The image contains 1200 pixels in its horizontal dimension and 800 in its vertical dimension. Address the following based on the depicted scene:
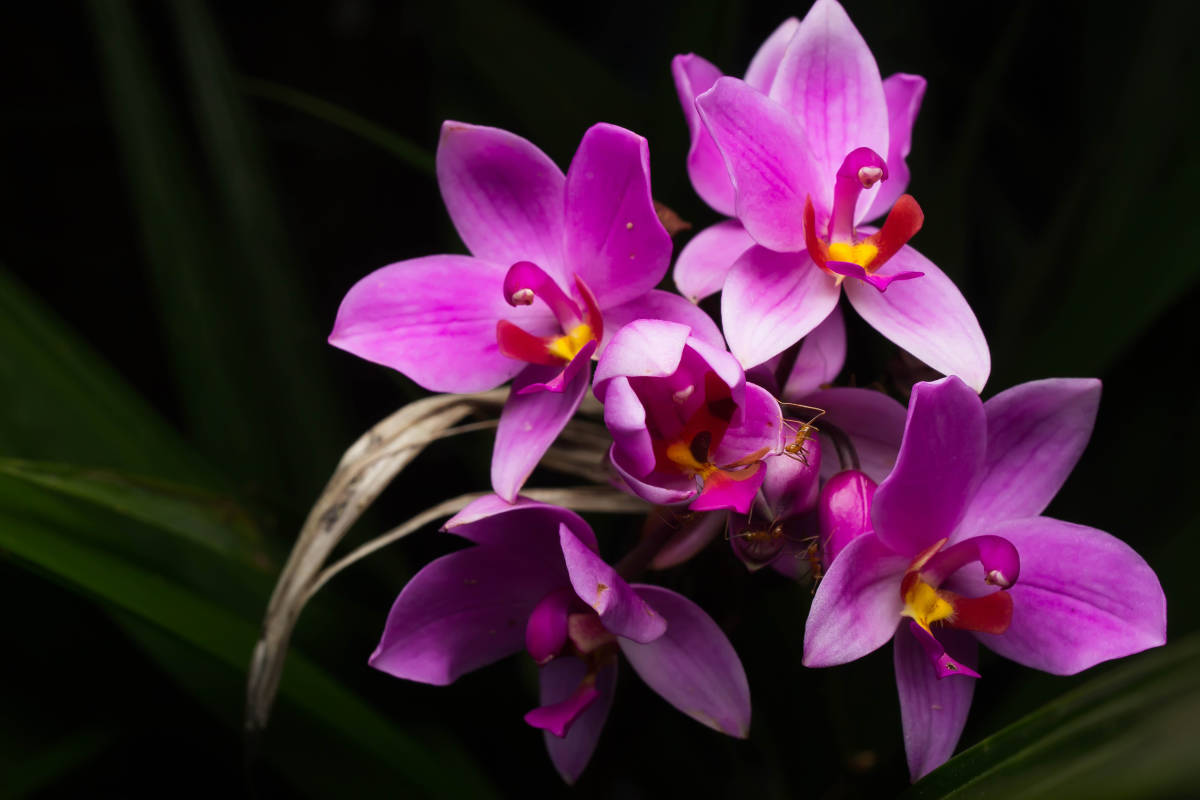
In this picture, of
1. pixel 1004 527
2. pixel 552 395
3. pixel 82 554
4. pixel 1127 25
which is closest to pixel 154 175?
pixel 82 554

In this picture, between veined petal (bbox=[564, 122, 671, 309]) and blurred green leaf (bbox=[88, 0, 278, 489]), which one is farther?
blurred green leaf (bbox=[88, 0, 278, 489])

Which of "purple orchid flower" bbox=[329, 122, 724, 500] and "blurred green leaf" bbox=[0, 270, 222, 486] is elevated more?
"purple orchid flower" bbox=[329, 122, 724, 500]

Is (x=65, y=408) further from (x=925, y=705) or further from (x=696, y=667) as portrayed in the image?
(x=925, y=705)

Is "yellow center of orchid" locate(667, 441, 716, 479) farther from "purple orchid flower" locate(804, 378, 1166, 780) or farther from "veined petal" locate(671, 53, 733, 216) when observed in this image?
"veined petal" locate(671, 53, 733, 216)

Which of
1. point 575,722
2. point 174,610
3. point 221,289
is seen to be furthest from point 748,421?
point 221,289

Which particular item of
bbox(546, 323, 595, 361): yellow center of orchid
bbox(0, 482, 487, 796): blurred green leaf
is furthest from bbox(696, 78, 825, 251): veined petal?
bbox(0, 482, 487, 796): blurred green leaf

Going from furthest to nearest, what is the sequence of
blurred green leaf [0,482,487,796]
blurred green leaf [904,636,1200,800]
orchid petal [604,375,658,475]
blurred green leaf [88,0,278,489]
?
1. blurred green leaf [88,0,278,489]
2. blurred green leaf [0,482,487,796]
3. orchid petal [604,375,658,475]
4. blurred green leaf [904,636,1200,800]

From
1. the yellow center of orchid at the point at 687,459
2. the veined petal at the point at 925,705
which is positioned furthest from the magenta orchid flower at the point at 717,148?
the veined petal at the point at 925,705

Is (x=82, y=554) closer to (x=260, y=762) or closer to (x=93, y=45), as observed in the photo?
(x=260, y=762)
